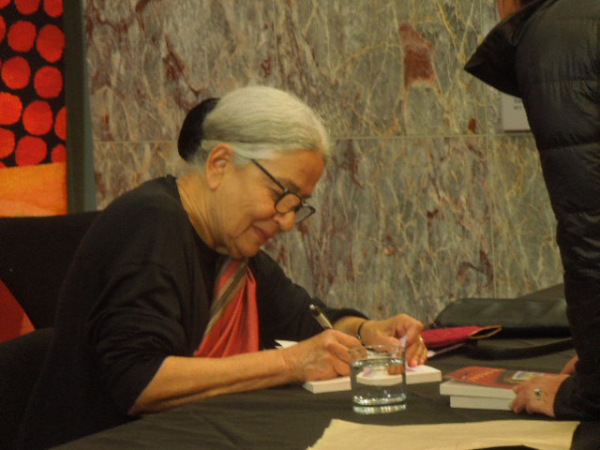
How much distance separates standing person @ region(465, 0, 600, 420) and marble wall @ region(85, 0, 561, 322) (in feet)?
7.34

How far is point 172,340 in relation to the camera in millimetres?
1657

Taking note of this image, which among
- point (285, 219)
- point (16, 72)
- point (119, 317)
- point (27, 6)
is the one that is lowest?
point (119, 317)

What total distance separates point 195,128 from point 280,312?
0.55 metres

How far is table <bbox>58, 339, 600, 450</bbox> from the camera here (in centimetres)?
121

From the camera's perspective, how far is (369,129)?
12.1 ft

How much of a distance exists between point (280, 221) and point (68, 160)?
132 centimetres

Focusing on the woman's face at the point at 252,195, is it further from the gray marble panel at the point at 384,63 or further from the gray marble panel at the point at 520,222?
the gray marble panel at the point at 520,222

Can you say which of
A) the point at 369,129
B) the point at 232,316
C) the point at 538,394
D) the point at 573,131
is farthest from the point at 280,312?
the point at 369,129

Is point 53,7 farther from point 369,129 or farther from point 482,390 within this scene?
point 482,390

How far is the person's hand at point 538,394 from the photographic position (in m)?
1.22

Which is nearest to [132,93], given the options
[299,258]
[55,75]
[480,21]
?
[55,75]

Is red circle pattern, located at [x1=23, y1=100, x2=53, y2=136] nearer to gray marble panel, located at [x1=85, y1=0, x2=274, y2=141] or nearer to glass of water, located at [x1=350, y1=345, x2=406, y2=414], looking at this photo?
gray marble panel, located at [x1=85, y1=0, x2=274, y2=141]

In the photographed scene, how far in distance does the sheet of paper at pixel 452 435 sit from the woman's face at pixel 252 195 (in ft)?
2.57

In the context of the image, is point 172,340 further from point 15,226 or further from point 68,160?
point 68,160
